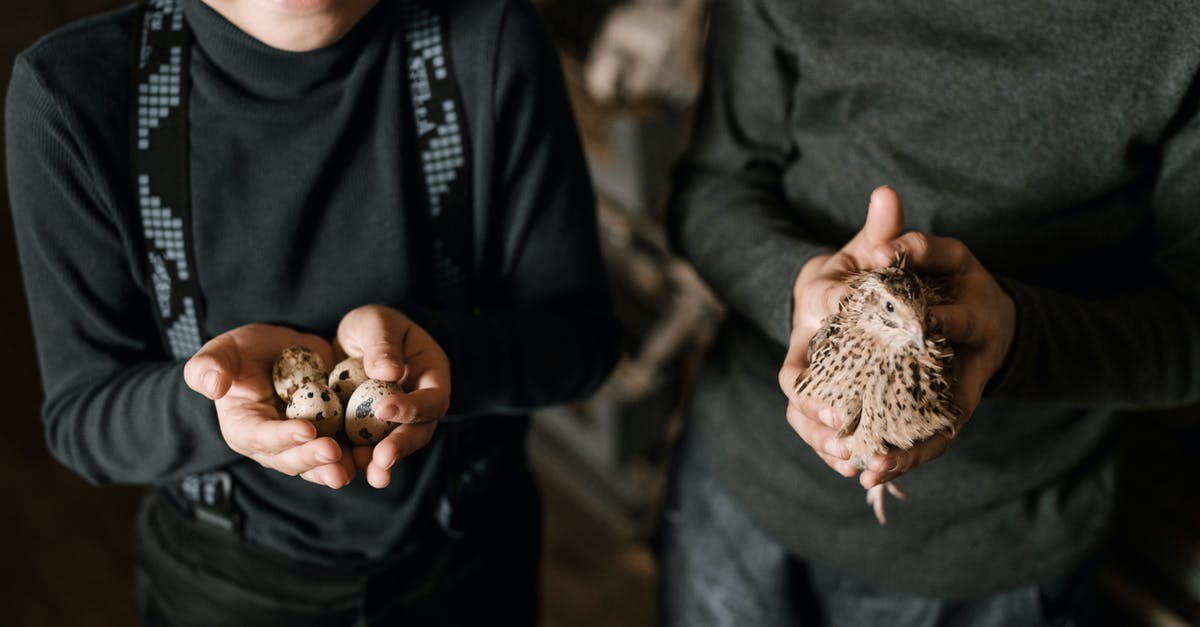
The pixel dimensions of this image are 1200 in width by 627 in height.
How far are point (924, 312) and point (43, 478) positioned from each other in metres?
2.15

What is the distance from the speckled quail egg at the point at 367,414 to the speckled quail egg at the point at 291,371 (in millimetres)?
40

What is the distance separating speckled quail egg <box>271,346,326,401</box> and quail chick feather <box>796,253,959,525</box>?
420 mm

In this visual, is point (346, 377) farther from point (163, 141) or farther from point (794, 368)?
point (794, 368)

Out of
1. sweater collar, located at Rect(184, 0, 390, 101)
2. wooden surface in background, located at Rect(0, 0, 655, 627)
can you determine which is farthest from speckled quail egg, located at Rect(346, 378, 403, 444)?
wooden surface in background, located at Rect(0, 0, 655, 627)

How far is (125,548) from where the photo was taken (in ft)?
6.37

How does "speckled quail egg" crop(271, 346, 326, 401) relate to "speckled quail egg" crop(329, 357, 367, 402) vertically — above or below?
above

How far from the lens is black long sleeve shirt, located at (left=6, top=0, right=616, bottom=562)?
71 centimetres

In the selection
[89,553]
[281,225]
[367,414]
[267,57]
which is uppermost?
[267,57]

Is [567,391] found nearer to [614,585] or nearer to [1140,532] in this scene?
[1140,532]

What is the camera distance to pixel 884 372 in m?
0.68

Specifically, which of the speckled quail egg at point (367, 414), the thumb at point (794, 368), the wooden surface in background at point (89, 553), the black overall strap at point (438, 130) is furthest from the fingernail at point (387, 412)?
the wooden surface in background at point (89, 553)

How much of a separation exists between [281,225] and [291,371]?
0.13 meters

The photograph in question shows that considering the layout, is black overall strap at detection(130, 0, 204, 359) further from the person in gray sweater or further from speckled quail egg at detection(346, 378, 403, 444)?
the person in gray sweater

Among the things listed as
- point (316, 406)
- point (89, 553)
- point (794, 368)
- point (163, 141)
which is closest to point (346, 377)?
point (316, 406)
